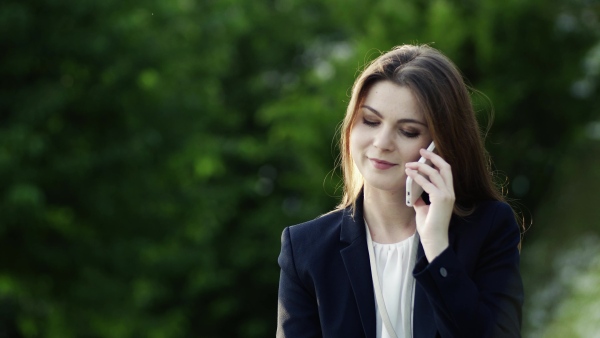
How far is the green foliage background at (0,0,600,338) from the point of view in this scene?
13078 millimetres

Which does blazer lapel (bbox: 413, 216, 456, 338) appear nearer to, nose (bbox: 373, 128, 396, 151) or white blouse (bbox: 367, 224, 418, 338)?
white blouse (bbox: 367, 224, 418, 338)

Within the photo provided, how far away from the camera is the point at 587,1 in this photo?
45.2ft

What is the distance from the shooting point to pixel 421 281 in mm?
2783

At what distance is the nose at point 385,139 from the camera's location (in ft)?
9.52

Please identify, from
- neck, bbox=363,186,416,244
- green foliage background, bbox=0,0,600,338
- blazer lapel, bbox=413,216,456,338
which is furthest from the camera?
green foliage background, bbox=0,0,600,338

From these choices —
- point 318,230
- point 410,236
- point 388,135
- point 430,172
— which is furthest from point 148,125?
point 430,172

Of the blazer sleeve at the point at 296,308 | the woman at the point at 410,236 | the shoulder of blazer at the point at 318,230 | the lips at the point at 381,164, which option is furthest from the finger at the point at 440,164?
the blazer sleeve at the point at 296,308

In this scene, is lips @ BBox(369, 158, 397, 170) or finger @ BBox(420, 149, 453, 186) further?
lips @ BBox(369, 158, 397, 170)

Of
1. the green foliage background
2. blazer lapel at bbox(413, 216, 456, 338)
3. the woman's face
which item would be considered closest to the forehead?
the woman's face

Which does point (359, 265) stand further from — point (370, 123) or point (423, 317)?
point (370, 123)

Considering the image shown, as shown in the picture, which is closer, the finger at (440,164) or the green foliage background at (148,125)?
the finger at (440,164)

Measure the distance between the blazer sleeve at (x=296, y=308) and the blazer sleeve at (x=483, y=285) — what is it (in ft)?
1.32

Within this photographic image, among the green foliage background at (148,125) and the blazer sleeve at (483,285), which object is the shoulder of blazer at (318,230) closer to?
the blazer sleeve at (483,285)

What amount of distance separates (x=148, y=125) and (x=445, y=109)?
12205mm
